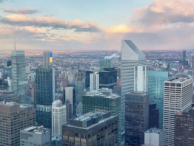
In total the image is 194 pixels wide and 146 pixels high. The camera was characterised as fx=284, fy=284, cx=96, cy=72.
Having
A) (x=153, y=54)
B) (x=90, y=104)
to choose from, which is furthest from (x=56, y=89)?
(x=153, y=54)

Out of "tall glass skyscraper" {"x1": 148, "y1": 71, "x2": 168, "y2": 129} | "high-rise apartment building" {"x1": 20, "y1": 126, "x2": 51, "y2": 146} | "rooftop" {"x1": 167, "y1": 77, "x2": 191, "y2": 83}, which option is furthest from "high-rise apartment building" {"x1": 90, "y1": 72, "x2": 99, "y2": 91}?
"high-rise apartment building" {"x1": 20, "y1": 126, "x2": 51, "y2": 146}

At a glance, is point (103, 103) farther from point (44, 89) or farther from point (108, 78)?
point (108, 78)

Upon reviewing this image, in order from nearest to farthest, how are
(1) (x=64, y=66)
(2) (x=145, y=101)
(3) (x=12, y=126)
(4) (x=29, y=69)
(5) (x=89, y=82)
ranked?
(3) (x=12, y=126) < (2) (x=145, y=101) < (1) (x=64, y=66) < (4) (x=29, y=69) < (5) (x=89, y=82)

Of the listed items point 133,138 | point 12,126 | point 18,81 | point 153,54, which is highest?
point 153,54

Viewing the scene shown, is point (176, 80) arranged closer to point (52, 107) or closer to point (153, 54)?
point (153, 54)

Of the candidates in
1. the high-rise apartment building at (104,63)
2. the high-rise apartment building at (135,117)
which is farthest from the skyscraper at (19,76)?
the high-rise apartment building at (135,117)

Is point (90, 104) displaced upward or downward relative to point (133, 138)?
upward

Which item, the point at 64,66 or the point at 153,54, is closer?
the point at 153,54
